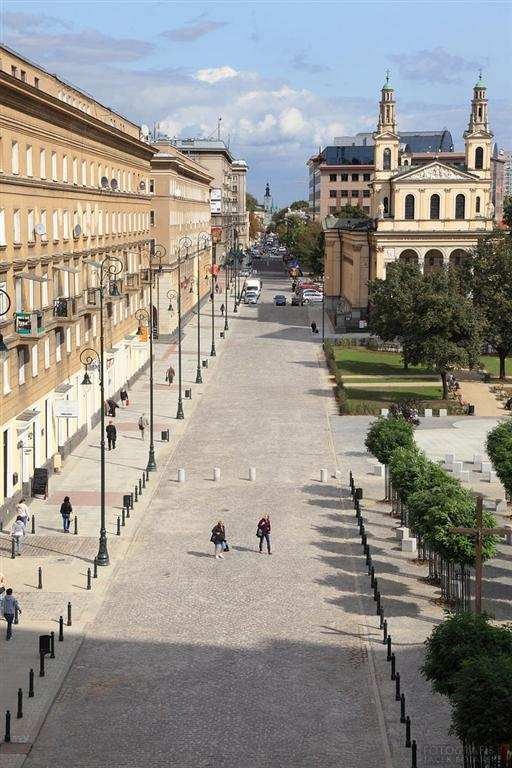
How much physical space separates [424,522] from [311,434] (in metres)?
25.8

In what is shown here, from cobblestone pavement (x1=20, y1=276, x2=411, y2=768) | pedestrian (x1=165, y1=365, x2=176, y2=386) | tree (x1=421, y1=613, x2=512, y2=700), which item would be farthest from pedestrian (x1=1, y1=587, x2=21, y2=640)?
pedestrian (x1=165, y1=365, x2=176, y2=386)

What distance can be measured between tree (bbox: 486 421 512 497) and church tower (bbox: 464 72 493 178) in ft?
253

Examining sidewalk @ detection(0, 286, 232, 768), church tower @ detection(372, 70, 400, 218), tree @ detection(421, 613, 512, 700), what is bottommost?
sidewalk @ detection(0, 286, 232, 768)

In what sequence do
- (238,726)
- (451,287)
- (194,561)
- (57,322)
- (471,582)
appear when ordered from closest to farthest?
(238,726) → (471,582) → (194,561) → (57,322) → (451,287)

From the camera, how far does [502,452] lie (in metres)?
37.4

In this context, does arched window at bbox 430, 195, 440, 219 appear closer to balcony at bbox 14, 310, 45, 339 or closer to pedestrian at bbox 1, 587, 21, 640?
balcony at bbox 14, 310, 45, 339

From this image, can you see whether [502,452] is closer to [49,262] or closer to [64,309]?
[49,262]

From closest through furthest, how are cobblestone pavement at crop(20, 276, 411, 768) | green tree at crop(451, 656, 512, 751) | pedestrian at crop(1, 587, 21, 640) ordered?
green tree at crop(451, 656, 512, 751) → cobblestone pavement at crop(20, 276, 411, 768) → pedestrian at crop(1, 587, 21, 640)

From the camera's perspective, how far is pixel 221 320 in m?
116

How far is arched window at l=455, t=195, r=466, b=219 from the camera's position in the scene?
10788 cm

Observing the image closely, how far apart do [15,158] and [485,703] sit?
3049cm

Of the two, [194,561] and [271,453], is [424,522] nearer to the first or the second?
[194,561]

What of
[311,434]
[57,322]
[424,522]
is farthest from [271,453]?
[424,522]

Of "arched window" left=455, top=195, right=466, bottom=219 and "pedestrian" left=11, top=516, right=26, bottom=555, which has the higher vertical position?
"arched window" left=455, top=195, right=466, bottom=219
